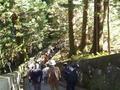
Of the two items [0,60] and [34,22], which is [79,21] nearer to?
[34,22]

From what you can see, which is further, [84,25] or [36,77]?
[84,25]

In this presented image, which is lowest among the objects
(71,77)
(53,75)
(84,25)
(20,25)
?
(20,25)

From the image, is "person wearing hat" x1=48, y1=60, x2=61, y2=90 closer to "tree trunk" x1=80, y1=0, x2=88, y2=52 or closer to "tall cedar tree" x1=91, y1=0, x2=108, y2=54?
"tall cedar tree" x1=91, y1=0, x2=108, y2=54

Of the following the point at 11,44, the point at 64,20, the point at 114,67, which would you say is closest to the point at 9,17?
the point at 11,44

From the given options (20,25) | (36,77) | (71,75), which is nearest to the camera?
(71,75)

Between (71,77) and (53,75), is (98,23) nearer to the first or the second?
(71,77)

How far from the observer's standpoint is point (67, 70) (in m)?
18.9

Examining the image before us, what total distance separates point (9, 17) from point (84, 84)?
22.6 m

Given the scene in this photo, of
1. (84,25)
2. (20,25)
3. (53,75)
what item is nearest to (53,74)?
(53,75)

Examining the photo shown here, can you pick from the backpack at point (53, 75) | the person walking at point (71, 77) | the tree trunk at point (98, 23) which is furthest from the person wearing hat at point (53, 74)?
the tree trunk at point (98, 23)

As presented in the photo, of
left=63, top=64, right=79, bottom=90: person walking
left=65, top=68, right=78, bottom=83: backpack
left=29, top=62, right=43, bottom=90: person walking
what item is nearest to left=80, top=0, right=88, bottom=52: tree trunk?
left=29, top=62, right=43, bottom=90: person walking

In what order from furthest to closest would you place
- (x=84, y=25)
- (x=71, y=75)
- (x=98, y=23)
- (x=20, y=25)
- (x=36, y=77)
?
1. (x=20, y=25)
2. (x=84, y=25)
3. (x=98, y=23)
4. (x=36, y=77)
5. (x=71, y=75)

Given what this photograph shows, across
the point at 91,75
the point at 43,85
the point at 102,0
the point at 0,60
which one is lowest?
the point at 0,60

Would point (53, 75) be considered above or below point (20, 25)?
above
